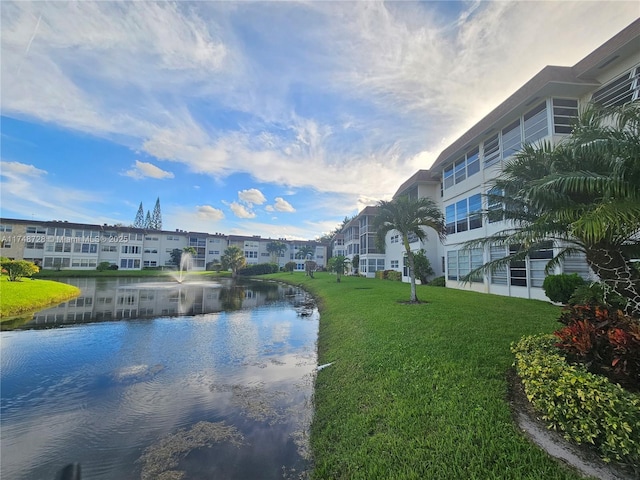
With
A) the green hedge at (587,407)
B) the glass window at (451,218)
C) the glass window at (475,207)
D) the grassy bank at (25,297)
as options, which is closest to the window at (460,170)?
the glass window at (451,218)

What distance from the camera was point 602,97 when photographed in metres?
13.1

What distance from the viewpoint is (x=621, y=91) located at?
12.1 m

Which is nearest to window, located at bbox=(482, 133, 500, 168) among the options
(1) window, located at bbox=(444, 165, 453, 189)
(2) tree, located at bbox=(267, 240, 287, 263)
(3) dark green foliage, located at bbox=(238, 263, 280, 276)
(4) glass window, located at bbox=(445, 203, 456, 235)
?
(1) window, located at bbox=(444, 165, 453, 189)

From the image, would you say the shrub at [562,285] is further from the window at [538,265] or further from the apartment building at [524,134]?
the window at [538,265]

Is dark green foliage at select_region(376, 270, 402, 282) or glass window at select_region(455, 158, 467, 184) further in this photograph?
dark green foliage at select_region(376, 270, 402, 282)

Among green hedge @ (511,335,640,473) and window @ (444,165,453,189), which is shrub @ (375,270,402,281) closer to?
window @ (444,165,453,189)

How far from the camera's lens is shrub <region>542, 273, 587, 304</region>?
40.0ft

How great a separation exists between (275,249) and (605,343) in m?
67.6

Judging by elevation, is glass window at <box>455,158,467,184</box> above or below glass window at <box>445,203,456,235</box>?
above

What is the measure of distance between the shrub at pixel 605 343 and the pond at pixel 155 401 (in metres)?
4.54

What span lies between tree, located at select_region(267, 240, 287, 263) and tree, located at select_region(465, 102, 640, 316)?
64087 mm

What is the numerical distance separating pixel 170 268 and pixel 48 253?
64.3ft

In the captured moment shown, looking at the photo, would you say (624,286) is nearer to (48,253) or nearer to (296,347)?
(296,347)

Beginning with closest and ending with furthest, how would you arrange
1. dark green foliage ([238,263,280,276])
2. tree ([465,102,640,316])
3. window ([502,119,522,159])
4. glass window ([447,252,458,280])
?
1. tree ([465,102,640,316])
2. window ([502,119,522,159])
3. glass window ([447,252,458,280])
4. dark green foliage ([238,263,280,276])
